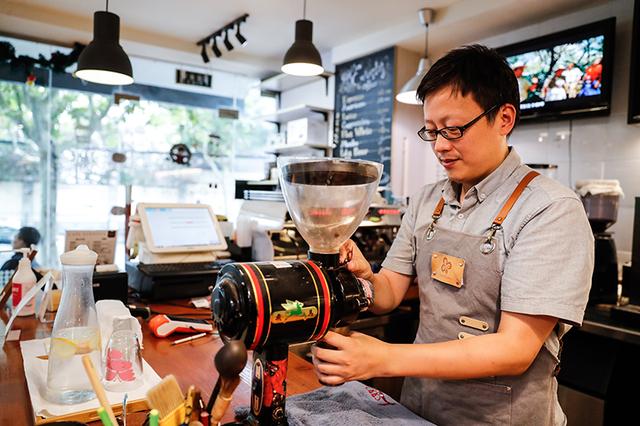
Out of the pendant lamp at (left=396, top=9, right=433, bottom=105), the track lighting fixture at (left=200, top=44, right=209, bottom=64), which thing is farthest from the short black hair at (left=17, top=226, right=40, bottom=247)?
the pendant lamp at (left=396, top=9, right=433, bottom=105)

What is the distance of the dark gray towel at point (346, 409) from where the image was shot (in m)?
0.95

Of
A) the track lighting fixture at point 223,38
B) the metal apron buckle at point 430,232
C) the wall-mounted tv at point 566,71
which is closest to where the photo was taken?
the metal apron buckle at point 430,232

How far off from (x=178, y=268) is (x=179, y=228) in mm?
257

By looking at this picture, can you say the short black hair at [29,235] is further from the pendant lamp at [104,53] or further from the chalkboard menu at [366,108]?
the chalkboard menu at [366,108]

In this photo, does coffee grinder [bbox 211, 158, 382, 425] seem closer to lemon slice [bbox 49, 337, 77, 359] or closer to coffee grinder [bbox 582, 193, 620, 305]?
lemon slice [bbox 49, 337, 77, 359]

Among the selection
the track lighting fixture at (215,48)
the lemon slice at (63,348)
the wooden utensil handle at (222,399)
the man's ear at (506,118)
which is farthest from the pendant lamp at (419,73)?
the wooden utensil handle at (222,399)

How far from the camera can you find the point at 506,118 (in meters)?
1.20

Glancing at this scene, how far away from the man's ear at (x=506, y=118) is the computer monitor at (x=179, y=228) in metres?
1.62

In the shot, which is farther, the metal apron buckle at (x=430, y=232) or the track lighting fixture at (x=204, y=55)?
the track lighting fixture at (x=204, y=55)

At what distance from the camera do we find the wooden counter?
1.03 meters

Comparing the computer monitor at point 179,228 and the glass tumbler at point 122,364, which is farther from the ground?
the computer monitor at point 179,228

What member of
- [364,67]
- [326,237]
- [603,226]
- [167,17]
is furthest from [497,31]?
[326,237]

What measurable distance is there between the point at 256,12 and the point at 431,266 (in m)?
3.35

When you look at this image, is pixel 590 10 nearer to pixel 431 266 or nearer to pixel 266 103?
pixel 431 266
